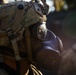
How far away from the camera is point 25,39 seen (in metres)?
3.13

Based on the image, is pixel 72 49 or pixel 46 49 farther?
pixel 72 49

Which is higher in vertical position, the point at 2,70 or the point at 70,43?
the point at 2,70

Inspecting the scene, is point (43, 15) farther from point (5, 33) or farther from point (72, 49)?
point (72, 49)

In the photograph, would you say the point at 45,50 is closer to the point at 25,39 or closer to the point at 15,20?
the point at 25,39

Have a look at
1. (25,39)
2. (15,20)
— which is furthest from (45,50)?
(15,20)

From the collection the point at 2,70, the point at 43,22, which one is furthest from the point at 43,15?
the point at 2,70

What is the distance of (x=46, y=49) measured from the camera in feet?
10.1

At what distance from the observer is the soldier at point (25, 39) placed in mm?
3107

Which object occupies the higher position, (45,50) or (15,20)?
(15,20)

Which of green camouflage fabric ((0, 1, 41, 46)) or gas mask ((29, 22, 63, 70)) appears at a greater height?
green camouflage fabric ((0, 1, 41, 46))

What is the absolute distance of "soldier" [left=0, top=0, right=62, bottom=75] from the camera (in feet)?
10.2

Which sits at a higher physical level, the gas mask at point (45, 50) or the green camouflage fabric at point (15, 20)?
the green camouflage fabric at point (15, 20)

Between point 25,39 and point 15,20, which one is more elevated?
point 15,20

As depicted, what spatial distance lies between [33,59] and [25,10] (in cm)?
36
